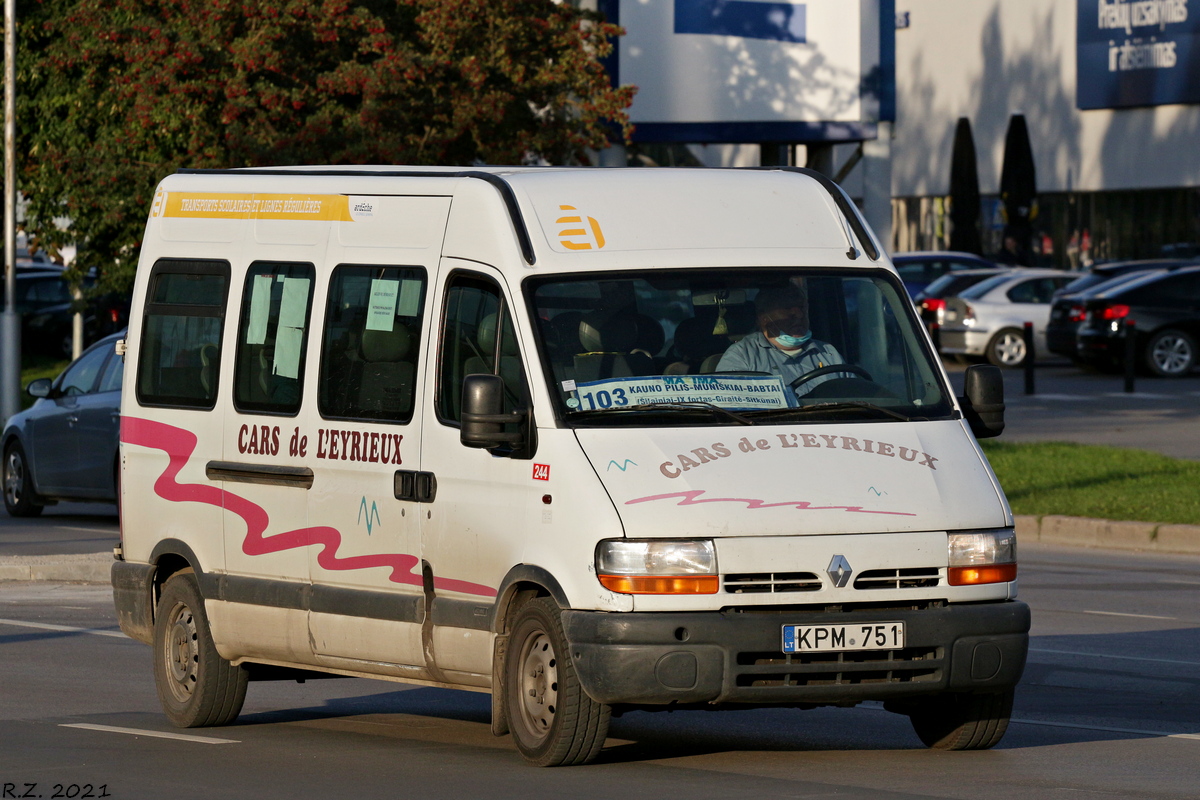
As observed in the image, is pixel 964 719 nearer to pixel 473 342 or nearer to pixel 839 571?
pixel 839 571

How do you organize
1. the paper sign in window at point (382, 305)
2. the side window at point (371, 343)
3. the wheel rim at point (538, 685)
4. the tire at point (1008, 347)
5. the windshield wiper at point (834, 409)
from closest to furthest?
the wheel rim at point (538, 685)
the windshield wiper at point (834, 409)
the side window at point (371, 343)
the paper sign in window at point (382, 305)
the tire at point (1008, 347)

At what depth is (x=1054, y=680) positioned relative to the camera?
34.6 feet

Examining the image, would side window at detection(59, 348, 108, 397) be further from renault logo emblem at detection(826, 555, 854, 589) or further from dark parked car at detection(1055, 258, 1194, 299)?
dark parked car at detection(1055, 258, 1194, 299)

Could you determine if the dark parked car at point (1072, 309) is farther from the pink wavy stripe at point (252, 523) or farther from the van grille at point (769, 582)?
the van grille at point (769, 582)

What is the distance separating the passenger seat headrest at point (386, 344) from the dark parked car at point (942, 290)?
2761 centimetres

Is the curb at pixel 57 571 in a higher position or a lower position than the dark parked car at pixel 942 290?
lower

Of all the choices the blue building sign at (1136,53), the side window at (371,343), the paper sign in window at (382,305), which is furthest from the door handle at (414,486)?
the blue building sign at (1136,53)

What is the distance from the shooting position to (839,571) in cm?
764

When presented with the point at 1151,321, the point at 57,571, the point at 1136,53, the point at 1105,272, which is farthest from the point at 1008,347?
the point at 1136,53

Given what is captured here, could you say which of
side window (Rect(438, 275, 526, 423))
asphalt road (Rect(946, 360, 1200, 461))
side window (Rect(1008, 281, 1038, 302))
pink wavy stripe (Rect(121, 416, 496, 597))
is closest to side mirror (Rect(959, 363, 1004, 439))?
side window (Rect(438, 275, 526, 423))

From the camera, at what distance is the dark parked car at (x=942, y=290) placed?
36.2 meters

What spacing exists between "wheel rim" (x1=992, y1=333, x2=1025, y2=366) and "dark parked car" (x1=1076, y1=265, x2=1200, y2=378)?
2164 mm

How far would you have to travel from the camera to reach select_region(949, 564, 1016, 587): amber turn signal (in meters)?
7.82

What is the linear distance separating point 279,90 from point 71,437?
8234mm
